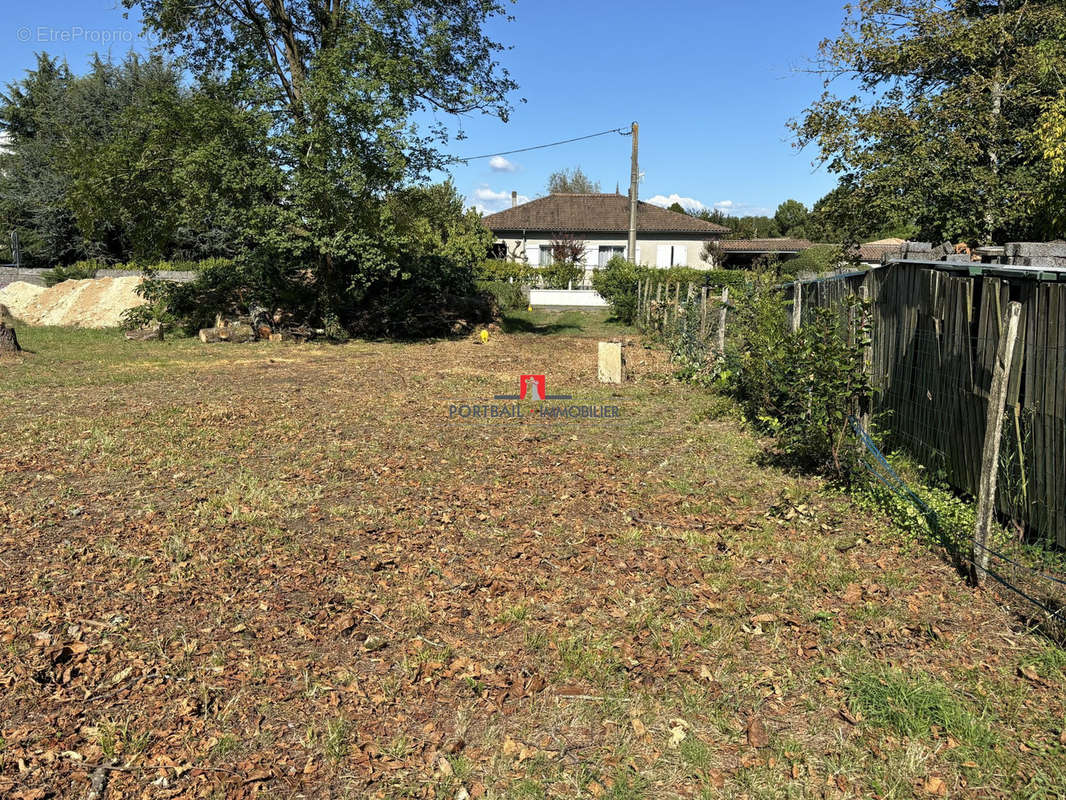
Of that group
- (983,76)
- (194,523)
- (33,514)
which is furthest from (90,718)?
(983,76)

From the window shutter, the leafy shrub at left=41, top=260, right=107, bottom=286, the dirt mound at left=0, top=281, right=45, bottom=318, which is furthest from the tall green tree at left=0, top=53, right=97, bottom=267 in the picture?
the window shutter

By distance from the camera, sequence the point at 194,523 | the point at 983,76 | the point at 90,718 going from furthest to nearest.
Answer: the point at 983,76 → the point at 194,523 → the point at 90,718

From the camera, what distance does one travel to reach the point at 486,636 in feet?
13.0

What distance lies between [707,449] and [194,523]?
4982mm

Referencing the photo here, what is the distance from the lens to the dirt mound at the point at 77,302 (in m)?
19.2

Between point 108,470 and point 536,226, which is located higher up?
point 536,226

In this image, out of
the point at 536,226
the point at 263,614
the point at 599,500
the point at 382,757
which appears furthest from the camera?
the point at 536,226

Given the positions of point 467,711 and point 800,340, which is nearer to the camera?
point 467,711

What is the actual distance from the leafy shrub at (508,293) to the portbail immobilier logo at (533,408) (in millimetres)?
15530

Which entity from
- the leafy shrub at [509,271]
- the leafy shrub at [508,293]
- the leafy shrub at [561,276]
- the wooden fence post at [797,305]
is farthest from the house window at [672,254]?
the wooden fence post at [797,305]

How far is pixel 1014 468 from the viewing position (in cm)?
474

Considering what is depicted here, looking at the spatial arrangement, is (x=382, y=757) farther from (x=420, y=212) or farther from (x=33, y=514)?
(x=420, y=212)

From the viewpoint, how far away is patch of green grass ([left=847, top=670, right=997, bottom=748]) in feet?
10.1

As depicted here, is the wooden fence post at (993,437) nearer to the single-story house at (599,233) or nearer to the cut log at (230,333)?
the cut log at (230,333)
